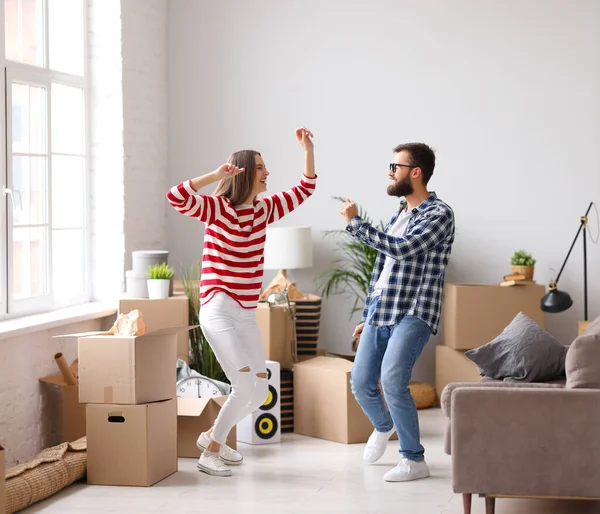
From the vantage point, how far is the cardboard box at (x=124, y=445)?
4.38m

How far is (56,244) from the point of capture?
5.75 m

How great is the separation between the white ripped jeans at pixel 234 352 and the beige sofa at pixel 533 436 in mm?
1289

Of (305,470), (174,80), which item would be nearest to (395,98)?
(174,80)

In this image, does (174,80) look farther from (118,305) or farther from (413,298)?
(413,298)

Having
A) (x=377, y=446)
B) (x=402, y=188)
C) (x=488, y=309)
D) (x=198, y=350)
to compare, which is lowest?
(x=377, y=446)

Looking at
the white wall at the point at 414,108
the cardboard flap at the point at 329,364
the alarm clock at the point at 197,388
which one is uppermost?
the white wall at the point at 414,108

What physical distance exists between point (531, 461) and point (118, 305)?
2.80 m

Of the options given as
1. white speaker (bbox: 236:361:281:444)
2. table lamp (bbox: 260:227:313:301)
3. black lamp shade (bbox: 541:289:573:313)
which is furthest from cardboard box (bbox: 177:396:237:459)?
black lamp shade (bbox: 541:289:573:313)

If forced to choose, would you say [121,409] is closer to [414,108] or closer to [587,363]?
[587,363]

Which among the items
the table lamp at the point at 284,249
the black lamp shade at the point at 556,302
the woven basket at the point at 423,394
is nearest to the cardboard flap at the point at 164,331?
the table lamp at the point at 284,249

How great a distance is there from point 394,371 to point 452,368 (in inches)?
76.3

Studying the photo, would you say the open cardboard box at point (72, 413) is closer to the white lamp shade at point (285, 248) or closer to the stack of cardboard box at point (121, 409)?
the stack of cardboard box at point (121, 409)

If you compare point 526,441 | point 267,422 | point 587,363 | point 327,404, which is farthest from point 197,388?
point 587,363

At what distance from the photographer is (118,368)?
4418 mm
